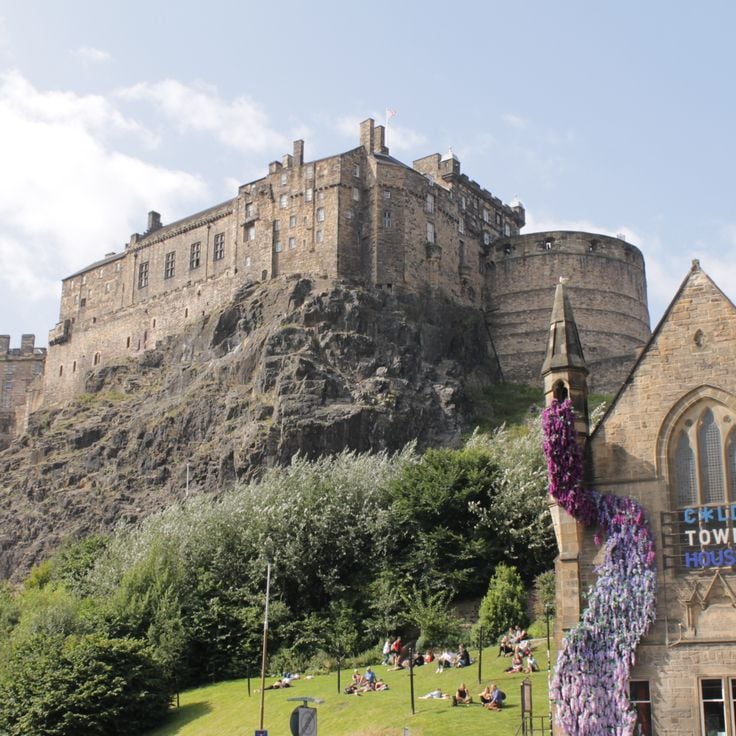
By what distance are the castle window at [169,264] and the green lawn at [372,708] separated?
55866 mm

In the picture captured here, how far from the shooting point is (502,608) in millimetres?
46000

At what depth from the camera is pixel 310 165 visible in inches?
3484

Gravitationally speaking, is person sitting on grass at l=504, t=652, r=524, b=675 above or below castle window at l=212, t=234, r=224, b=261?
below

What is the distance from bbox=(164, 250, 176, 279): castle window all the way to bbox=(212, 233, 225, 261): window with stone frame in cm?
553

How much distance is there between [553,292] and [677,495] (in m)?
65.4

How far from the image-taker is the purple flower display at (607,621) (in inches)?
1094

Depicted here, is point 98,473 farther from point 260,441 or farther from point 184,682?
point 184,682

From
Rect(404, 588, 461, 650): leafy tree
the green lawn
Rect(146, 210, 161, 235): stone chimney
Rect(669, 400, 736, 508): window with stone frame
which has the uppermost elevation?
Rect(146, 210, 161, 235): stone chimney

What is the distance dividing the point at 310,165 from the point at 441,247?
11.8 meters

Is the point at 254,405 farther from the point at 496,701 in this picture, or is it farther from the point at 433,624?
the point at 496,701

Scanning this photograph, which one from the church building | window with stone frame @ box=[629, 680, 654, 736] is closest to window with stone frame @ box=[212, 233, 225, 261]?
the church building

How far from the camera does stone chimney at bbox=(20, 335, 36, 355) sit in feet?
396

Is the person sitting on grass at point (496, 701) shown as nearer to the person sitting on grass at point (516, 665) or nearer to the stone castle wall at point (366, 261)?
the person sitting on grass at point (516, 665)

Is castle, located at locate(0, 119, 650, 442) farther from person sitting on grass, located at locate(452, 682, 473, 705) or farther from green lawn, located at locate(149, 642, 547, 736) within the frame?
person sitting on grass, located at locate(452, 682, 473, 705)
